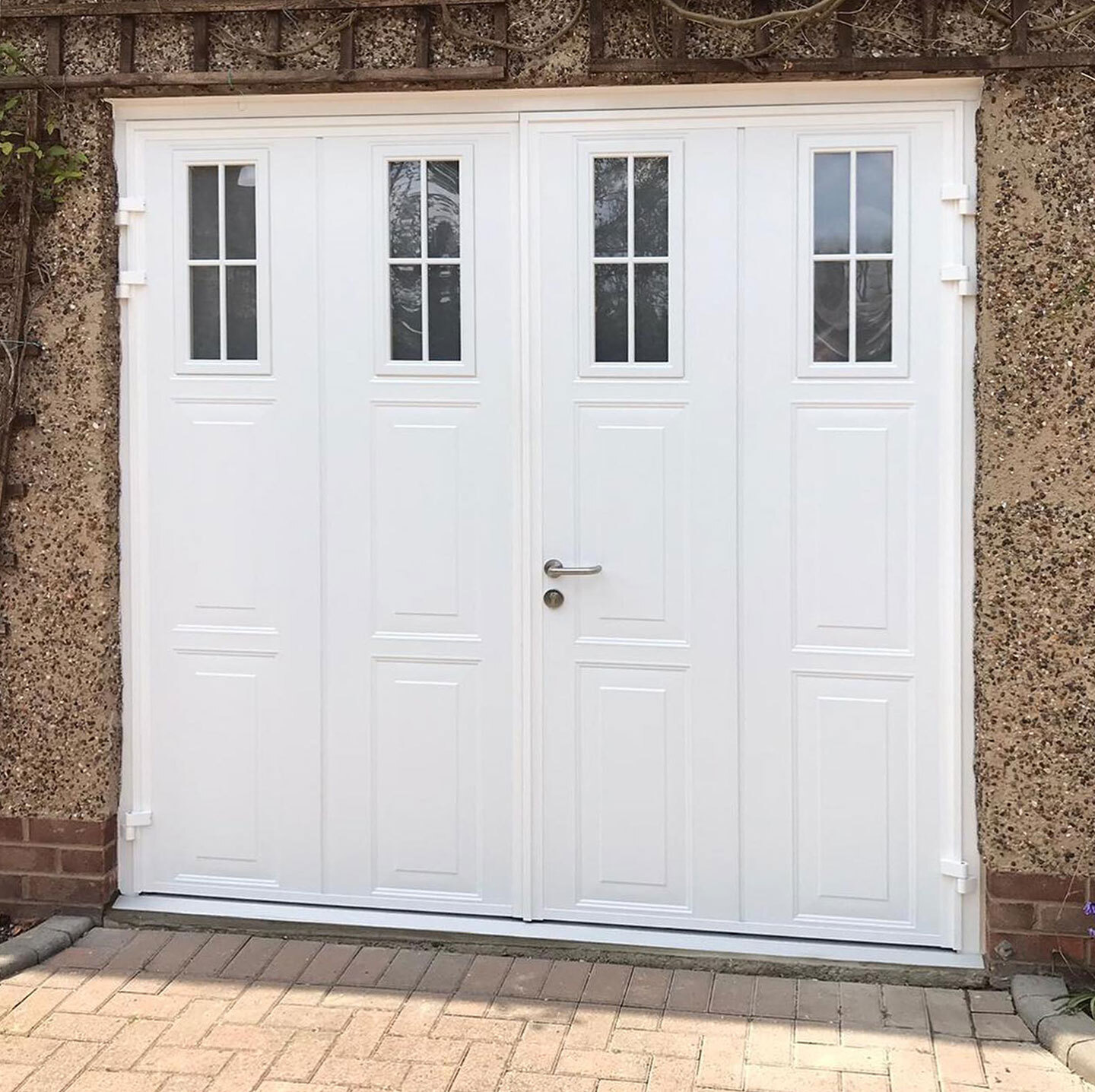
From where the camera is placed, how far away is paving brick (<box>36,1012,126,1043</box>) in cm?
373

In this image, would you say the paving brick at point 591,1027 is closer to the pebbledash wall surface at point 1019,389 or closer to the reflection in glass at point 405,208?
the pebbledash wall surface at point 1019,389

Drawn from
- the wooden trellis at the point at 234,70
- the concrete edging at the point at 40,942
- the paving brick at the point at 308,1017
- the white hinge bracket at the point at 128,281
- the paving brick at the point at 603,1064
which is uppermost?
the wooden trellis at the point at 234,70

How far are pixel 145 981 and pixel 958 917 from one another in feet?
7.76

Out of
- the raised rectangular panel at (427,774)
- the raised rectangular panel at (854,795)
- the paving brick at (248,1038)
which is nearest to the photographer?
the paving brick at (248,1038)

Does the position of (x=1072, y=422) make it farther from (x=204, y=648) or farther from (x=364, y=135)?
(x=204, y=648)

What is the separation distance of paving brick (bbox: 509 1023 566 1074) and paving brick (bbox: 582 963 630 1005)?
0.65 ft

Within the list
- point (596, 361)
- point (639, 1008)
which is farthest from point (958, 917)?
point (596, 361)

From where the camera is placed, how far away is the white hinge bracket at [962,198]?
13.0ft

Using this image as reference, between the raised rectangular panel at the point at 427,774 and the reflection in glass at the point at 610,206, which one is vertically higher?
the reflection in glass at the point at 610,206

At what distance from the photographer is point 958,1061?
357 cm

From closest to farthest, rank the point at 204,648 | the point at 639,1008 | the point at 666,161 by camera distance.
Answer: the point at 639,1008 < the point at 666,161 < the point at 204,648

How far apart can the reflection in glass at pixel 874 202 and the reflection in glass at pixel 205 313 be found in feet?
6.49

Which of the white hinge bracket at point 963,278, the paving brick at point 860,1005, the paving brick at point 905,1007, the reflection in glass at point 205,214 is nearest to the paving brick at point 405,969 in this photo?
the paving brick at point 860,1005

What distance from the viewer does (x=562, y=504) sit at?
425 cm
